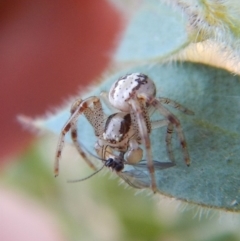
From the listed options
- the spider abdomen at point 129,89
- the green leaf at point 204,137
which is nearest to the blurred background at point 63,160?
the green leaf at point 204,137

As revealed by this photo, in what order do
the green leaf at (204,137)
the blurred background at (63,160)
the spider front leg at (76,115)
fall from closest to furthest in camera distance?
the green leaf at (204,137) → the spider front leg at (76,115) → the blurred background at (63,160)

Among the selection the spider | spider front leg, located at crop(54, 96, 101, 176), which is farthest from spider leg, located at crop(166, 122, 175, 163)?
spider front leg, located at crop(54, 96, 101, 176)

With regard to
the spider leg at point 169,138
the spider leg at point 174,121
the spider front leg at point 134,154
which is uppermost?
the spider leg at point 174,121

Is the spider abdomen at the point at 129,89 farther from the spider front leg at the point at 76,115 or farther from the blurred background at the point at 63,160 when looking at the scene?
the blurred background at the point at 63,160

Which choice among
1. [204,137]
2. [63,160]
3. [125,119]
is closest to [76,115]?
[125,119]

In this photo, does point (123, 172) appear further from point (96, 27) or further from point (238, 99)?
point (96, 27)

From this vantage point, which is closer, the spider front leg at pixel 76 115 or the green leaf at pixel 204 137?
the green leaf at pixel 204 137
